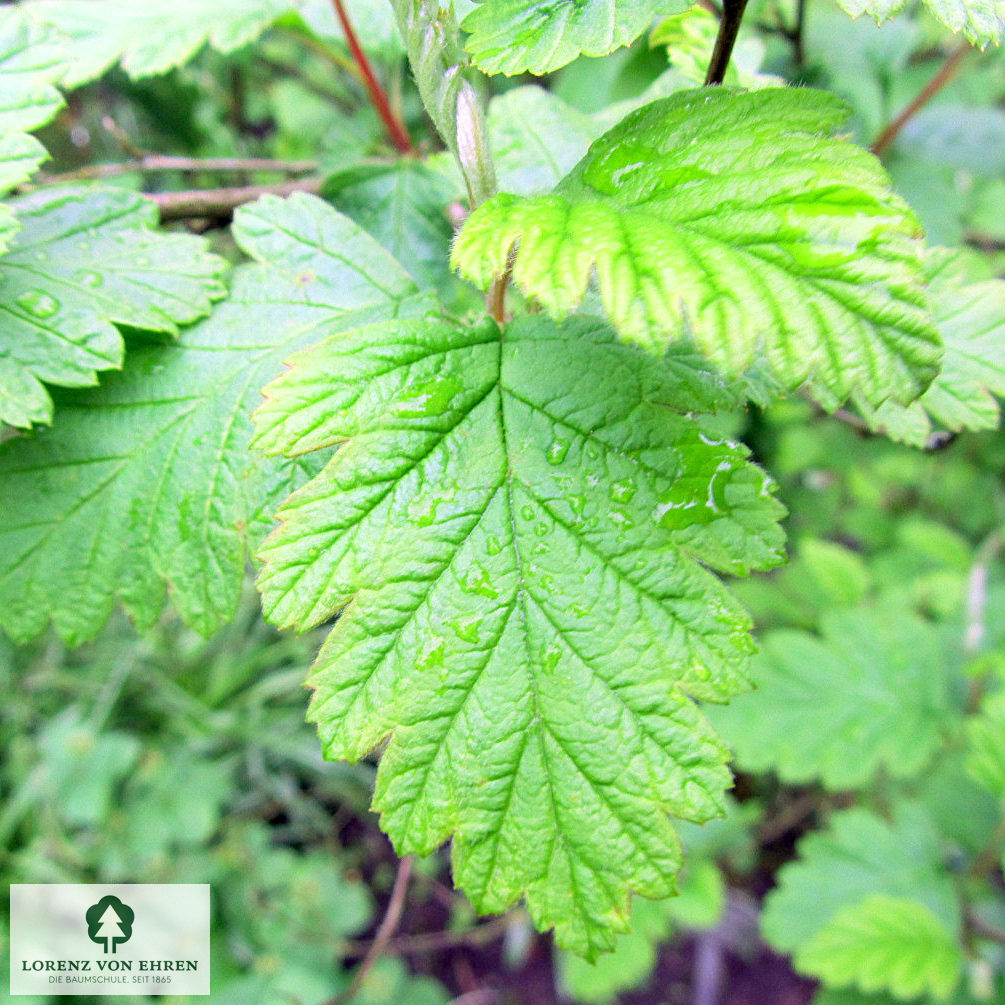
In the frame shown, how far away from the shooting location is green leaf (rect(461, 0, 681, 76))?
0.58 metres

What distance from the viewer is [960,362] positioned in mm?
854

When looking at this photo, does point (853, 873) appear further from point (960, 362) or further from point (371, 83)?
point (371, 83)

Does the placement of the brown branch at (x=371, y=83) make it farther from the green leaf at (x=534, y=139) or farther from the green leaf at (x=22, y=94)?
the green leaf at (x=22, y=94)

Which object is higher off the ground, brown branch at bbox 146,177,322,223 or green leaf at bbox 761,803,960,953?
brown branch at bbox 146,177,322,223

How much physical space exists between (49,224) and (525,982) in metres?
2.76

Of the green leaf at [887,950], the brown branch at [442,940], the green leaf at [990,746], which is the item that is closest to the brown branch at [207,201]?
the green leaf at [990,746]

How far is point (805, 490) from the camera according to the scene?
2.66m

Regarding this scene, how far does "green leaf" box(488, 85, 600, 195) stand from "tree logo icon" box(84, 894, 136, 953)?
1609 mm

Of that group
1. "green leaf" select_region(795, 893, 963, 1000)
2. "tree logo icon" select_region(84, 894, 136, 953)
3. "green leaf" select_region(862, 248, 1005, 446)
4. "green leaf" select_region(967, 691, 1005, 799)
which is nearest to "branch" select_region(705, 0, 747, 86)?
"green leaf" select_region(862, 248, 1005, 446)

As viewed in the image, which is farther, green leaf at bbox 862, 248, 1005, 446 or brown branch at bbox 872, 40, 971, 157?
brown branch at bbox 872, 40, 971, 157

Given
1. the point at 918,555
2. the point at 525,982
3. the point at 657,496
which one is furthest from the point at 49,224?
the point at 525,982

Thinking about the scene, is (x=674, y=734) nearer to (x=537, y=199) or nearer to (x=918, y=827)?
(x=537, y=199)

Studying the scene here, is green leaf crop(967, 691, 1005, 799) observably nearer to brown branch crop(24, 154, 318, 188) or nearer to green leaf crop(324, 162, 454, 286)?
green leaf crop(324, 162, 454, 286)

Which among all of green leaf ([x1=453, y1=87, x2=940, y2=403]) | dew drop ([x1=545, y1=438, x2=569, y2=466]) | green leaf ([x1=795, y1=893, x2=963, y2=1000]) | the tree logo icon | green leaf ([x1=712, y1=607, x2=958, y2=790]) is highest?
green leaf ([x1=453, y1=87, x2=940, y2=403])
